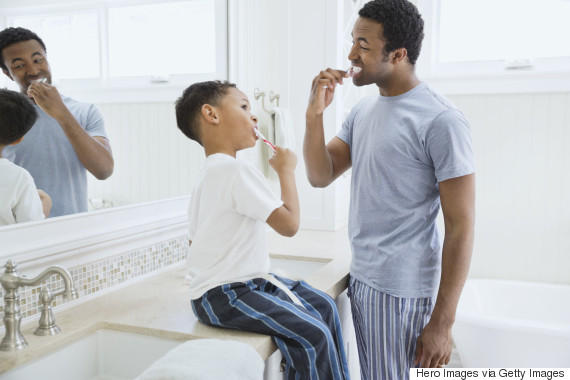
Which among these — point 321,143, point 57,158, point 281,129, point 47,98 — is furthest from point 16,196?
point 281,129

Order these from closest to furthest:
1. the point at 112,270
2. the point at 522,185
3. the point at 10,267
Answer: the point at 10,267
the point at 112,270
the point at 522,185

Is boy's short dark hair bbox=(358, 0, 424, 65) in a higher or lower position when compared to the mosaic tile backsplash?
higher

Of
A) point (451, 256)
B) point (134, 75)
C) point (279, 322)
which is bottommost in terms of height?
point (279, 322)

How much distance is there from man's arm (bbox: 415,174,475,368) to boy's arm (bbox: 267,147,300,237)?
14.0 inches

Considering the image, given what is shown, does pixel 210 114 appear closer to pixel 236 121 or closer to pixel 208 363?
pixel 236 121

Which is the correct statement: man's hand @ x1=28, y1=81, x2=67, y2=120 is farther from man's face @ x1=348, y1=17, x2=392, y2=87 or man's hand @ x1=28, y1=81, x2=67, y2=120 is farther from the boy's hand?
man's face @ x1=348, y1=17, x2=392, y2=87

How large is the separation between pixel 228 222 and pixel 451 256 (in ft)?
1.78

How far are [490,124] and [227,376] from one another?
2.62 m

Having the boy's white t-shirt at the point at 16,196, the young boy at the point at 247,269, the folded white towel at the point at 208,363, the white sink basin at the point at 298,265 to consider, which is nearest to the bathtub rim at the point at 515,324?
the white sink basin at the point at 298,265

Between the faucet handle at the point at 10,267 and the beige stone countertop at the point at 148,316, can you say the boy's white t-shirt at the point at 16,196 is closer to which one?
the faucet handle at the point at 10,267

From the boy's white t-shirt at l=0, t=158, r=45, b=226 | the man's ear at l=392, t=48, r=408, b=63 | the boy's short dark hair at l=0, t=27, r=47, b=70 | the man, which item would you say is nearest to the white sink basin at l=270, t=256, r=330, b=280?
the man

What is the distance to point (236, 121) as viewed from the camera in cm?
131

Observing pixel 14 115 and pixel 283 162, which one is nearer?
pixel 14 115

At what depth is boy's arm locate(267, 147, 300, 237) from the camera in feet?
3.90
